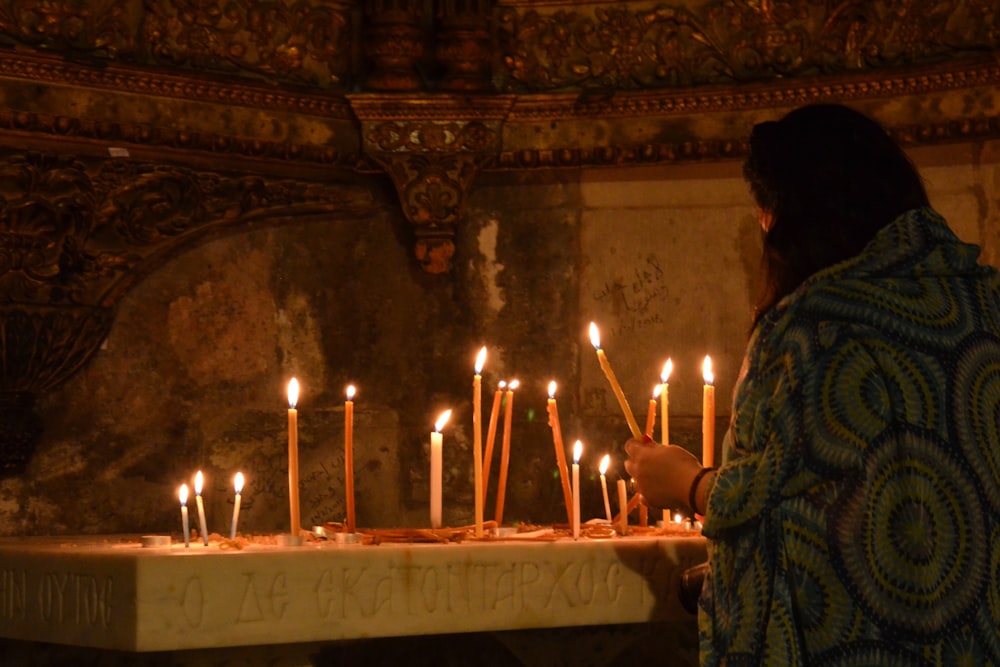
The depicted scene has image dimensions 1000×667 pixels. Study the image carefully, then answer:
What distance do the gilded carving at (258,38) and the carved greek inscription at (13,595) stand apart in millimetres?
2161

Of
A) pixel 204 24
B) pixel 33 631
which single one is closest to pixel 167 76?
pixel 204 24

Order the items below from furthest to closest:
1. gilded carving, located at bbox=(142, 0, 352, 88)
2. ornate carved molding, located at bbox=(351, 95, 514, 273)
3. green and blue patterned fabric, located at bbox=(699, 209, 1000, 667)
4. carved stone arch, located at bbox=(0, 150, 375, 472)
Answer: ornate carved molding, located at bbox=(351, 95, 514, 273) < gilded carving, located at bbox=(142, 0, 352, 88) < carved stone arch, located at bbox=(0, 150, 375, 472) < green and blue patterned fabric, located at bbox=(699, 209, 1000, 667)

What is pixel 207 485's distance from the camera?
179 inches

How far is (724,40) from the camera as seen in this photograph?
484 centimetres

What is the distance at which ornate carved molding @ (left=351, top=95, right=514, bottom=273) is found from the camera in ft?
15.6

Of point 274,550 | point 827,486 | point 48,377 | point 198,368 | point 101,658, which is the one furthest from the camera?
point 198,368

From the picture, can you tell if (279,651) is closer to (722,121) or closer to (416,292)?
(416,292)

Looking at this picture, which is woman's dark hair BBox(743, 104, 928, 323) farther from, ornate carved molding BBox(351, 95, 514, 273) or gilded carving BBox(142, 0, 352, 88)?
gilded carving BBox(142, 0, 352, 88)

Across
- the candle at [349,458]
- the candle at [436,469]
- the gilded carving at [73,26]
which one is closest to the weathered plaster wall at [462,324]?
the gilded carving at [73,26]

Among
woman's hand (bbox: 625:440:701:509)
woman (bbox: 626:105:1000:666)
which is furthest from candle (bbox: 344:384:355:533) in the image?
woman (bbox: 626:105:1000:666)

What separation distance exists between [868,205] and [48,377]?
2.87m

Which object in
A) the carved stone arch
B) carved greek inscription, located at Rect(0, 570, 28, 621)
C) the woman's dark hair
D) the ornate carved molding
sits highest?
the ornate carved molding

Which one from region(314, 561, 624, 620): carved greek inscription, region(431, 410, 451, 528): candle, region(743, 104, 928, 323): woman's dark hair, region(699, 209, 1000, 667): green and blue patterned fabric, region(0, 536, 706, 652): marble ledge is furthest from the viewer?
region(431, 410, 451, 528): candle

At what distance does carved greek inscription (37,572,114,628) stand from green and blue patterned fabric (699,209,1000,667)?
115cm
